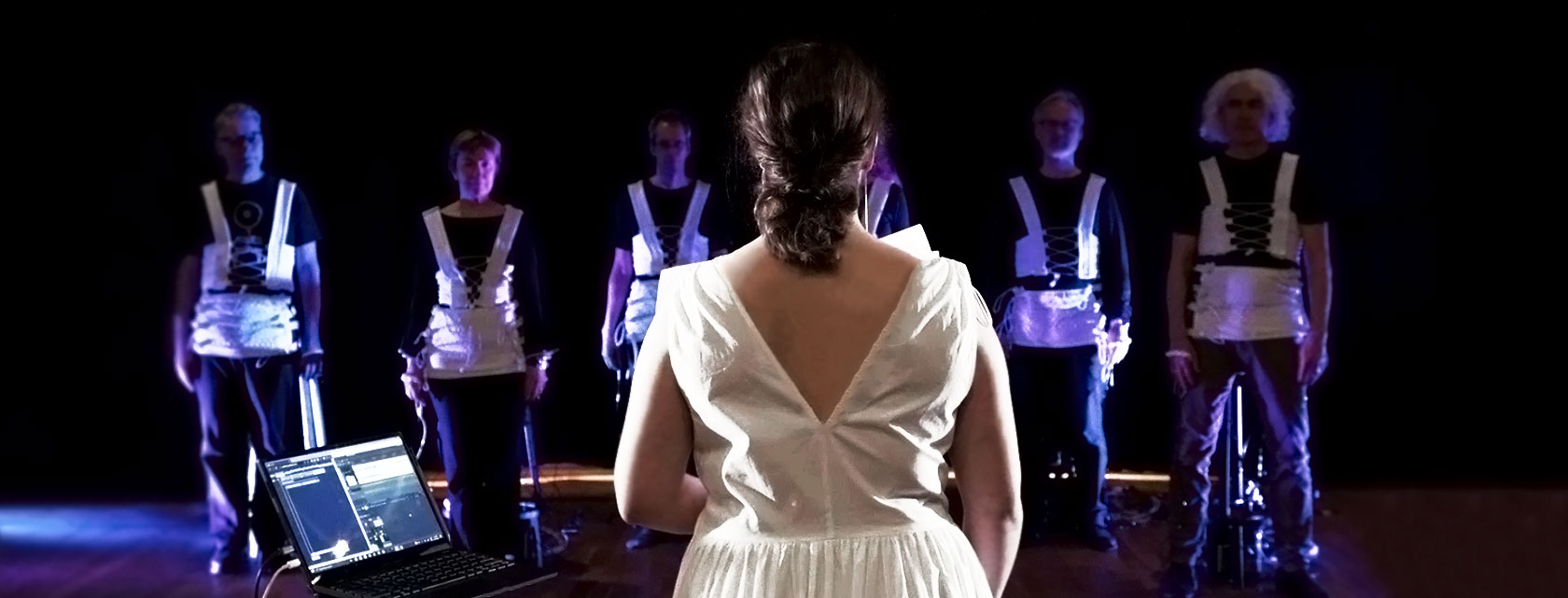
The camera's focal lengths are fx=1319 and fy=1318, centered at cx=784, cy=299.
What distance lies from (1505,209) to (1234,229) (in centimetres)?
151

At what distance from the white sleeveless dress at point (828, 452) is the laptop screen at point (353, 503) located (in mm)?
990

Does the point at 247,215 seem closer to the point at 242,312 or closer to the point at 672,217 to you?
the point at 242,312

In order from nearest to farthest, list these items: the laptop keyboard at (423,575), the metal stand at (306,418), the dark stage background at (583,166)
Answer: the laptop keyboard at (423,575), the metal stand at (306,418), the dark stage background at (583,166)

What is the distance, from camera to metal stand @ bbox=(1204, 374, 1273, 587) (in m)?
3.81

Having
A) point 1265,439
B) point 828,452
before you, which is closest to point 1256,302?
point 1265,439

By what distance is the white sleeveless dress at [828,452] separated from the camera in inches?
44.6

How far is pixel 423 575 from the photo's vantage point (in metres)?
1.98

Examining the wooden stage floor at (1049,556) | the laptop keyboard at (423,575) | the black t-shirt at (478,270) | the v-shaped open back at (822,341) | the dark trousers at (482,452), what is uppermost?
the v-shaped open back at (822,341)

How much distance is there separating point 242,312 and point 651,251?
1259mm

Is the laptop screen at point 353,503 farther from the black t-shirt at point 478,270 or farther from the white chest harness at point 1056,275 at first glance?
the white chest harness at point 1056,275

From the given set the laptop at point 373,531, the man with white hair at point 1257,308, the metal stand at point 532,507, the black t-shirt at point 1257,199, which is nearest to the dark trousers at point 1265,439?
the man with white hair at point 1257,308

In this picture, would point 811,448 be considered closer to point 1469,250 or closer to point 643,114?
point 643,114

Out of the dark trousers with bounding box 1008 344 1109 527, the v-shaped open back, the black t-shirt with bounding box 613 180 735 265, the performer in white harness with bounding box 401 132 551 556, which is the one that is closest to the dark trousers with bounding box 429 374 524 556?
the performer in white harness with bounding box 401 132 551 556

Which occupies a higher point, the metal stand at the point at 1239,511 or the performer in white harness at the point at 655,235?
the performer in white harness at the point at 655,235
